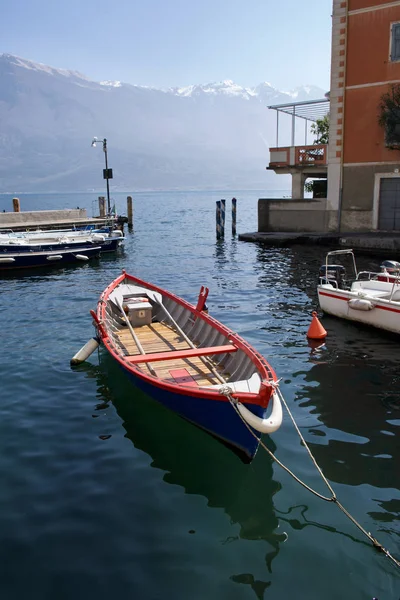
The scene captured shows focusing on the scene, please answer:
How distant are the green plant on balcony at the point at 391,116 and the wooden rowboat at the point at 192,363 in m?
19.4

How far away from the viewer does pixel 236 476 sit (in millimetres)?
8031

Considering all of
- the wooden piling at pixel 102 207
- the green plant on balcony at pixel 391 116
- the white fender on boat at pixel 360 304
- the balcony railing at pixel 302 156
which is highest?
the green plant on balcony at pixel 391 116

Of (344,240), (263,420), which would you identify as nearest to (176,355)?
(263,420)

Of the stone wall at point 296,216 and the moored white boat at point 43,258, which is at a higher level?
the stone wall at point 296,216

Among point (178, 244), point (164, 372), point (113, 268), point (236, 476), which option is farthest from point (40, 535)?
point (178, 244)

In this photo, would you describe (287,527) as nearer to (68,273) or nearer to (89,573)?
(89,573)

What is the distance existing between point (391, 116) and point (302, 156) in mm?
7330

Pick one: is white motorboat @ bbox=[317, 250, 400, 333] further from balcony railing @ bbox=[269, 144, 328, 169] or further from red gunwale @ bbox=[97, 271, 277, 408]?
balcony railing @ bbox=[269, 144, 328, 169]

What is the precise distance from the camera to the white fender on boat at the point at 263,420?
277 inches

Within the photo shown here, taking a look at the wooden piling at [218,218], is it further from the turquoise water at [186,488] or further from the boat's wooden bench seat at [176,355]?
the boat's wooden bench seat at [176,355]

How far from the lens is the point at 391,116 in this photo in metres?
28.7

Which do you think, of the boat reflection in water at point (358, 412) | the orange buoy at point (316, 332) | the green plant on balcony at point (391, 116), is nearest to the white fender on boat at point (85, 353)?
the boat reflection in water at point (358, 412)

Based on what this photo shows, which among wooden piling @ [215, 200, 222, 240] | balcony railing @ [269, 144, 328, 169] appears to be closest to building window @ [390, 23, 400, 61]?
balcony railing @ [269, 144, 328, 169]

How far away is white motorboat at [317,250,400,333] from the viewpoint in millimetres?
14578
